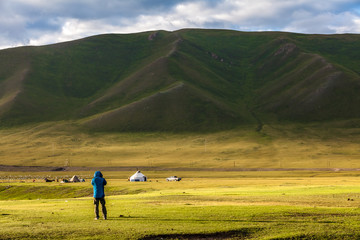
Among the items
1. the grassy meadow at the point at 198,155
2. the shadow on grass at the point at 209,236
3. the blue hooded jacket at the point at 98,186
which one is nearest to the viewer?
the shadow on grass at the point at 209,236

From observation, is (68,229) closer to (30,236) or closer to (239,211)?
(30,236)

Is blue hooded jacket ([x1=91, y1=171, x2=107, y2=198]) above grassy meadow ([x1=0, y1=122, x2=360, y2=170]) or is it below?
above

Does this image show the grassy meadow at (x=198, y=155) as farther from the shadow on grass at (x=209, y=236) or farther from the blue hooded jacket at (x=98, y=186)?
the shadow on grass at (x=209, y=236)

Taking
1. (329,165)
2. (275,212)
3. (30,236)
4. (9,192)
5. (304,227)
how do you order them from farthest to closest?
(329,165) → (9,192) → (275,212) → (304,227) → (30,236)

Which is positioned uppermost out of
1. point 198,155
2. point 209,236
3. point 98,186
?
point 98,186

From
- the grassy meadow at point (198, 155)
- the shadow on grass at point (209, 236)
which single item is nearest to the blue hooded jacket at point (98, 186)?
the shadow on grass at point (209, 236)

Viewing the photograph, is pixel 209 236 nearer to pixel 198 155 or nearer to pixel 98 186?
pixel 98 186

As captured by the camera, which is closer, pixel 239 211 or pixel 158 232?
pixel 158 232

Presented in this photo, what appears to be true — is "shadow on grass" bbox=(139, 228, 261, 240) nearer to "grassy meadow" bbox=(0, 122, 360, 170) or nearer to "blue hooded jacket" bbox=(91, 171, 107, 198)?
"blue hooded jacket" bbox=(91, 171, 107, 198)

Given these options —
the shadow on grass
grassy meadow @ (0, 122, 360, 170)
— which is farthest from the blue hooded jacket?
grassy meadow @ (0, 122, 360, 170)

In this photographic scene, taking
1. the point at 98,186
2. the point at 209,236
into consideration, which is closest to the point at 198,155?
the point at 98,186

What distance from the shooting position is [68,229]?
73.7 ft

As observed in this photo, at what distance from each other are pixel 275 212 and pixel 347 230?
5243 mm

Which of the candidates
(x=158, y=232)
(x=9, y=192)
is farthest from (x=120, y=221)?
(x=9, y=192)
